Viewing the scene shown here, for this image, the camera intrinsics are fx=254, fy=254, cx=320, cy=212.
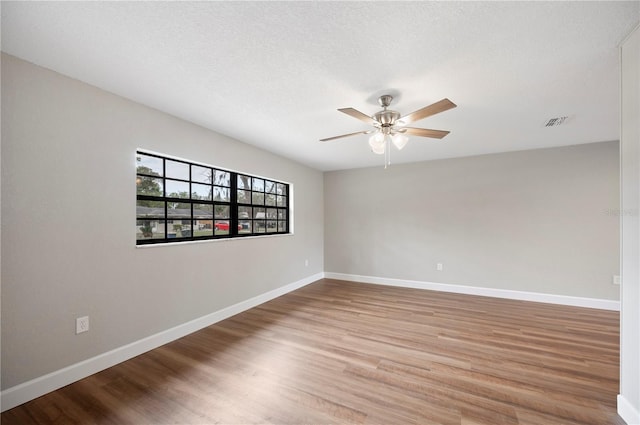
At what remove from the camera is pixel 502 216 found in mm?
4242

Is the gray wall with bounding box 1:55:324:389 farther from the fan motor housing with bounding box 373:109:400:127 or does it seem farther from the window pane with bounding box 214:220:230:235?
the fan motor housing with bounding box 373:109:400:127

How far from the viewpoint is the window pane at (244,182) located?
12.3 feet

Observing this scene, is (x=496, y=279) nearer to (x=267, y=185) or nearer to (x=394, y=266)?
(x=394, y=266)

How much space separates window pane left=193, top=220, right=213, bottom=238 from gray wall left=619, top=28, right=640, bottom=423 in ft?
12.2

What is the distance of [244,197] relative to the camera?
12.6 feet

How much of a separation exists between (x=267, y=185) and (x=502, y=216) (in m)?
3.98

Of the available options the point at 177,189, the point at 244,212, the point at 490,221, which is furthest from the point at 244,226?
the point at 490,221

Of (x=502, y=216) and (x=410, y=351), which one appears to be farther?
(x=502, y=216)

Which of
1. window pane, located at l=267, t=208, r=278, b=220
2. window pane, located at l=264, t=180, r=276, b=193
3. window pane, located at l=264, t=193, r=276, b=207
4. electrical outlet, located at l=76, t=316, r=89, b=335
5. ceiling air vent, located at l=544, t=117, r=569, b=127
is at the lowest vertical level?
electrical outlet, located at l=76, t=316, r=89, b=335

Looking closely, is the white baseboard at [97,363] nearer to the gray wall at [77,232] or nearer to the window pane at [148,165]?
the gray wall at [77,232]

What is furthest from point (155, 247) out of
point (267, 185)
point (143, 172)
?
point (267, 185)

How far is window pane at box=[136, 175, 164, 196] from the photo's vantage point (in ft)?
8.29

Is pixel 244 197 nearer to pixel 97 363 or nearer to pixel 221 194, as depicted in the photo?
pixel 221 194

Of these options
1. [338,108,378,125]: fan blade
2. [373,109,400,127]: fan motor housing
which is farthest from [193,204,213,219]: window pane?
[373,109,400,127]: fan motor housing
